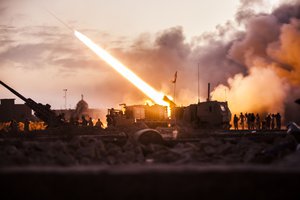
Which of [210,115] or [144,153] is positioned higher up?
[210,115]

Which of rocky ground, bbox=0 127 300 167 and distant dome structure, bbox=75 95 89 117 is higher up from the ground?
distant dome structure, bbox=75 95 89 117

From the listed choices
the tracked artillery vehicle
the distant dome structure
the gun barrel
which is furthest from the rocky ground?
the distant dome structure

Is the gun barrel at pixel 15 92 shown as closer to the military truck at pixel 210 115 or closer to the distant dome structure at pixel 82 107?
the military truck at pixel 210 115

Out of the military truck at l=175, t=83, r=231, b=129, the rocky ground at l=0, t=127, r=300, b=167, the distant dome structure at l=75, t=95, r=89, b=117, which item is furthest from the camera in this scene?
the distant dome structure at l=75, t=95, r=89, b=117

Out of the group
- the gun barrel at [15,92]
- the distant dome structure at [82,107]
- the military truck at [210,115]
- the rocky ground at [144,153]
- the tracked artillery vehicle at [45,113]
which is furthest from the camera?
the distant dome structure at [82,107]

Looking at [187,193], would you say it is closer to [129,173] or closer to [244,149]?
[129,173]

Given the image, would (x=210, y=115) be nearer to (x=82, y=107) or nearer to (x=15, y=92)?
(x=15, y=92)

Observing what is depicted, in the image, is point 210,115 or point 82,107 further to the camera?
point 82,107

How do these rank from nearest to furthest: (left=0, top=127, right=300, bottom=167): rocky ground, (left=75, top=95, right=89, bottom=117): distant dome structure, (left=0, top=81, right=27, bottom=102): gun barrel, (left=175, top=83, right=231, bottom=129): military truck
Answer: (left=0, top=127, right=300, bottom=167): rocky ground < (left=0, top=81, right=27, bottom=102): gun barrel < (left=175, top=83, right=231, bottom=129): military truck < (left=75, top=95, right=89, bottom=117): distant dome structure

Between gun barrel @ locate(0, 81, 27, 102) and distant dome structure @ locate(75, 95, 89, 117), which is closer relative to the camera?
gun barrel @ locate(0, 81, 27, 102)

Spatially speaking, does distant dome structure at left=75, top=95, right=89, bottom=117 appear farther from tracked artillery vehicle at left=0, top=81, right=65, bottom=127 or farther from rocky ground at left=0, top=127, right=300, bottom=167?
rocky ground at left=0, top=127, right=300, bottom=167

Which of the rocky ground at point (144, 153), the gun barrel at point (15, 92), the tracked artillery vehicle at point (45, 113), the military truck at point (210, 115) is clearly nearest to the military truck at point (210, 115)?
the military truck at point (210, 115)

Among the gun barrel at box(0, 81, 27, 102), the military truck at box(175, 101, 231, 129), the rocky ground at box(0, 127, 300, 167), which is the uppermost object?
the gun barrel at box(0, 81, 27, 102)

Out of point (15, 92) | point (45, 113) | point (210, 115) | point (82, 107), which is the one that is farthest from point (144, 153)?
point (82, 107)
